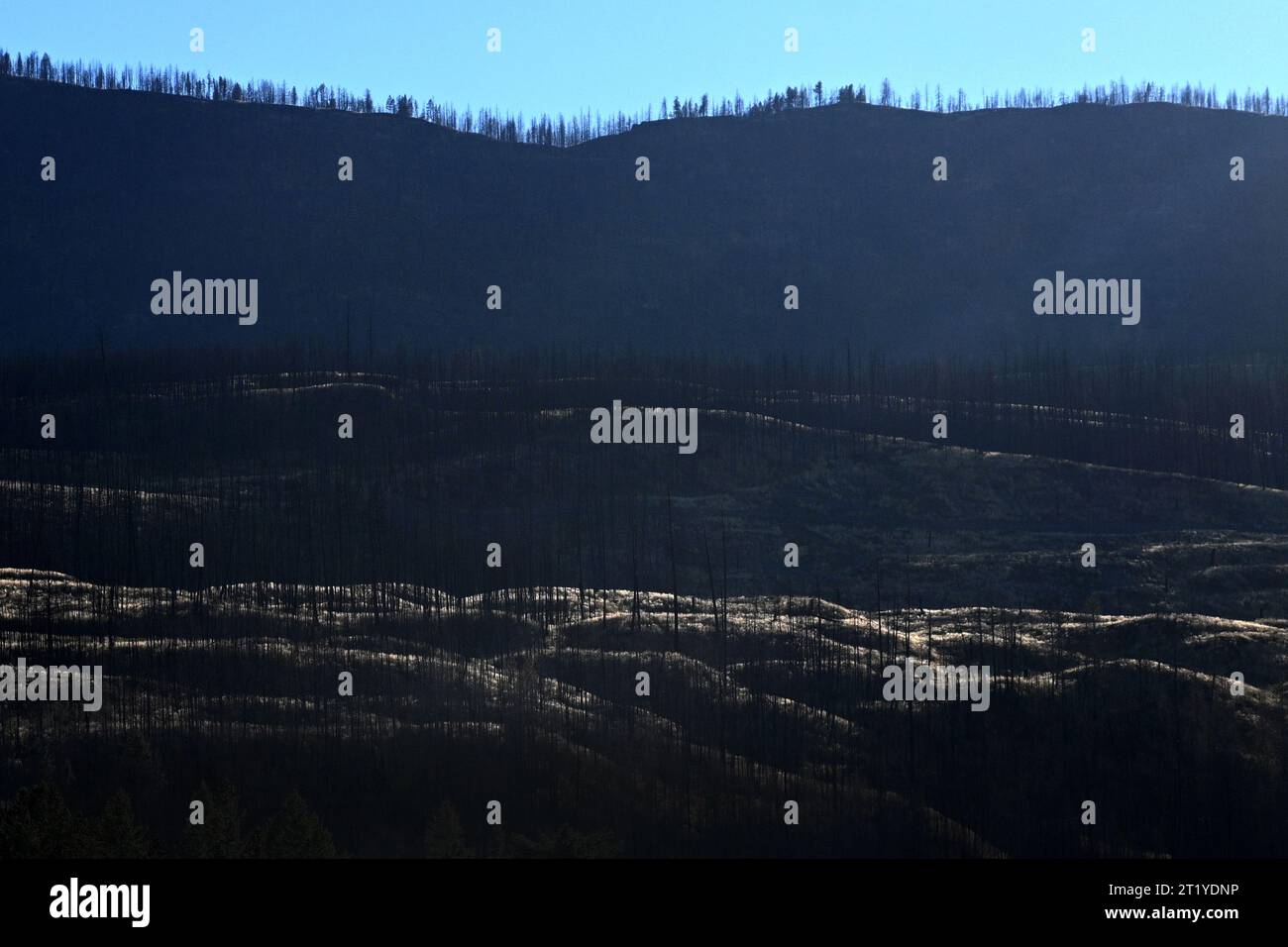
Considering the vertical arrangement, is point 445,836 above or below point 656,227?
below

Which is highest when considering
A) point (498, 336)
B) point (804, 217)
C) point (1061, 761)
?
point (804, 217)

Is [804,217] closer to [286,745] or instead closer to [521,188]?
[521,188]

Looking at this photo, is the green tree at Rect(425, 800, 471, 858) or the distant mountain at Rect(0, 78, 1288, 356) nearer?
the green tree at Rect(425, 800, 471, 858)

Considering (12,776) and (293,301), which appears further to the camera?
(293,301)

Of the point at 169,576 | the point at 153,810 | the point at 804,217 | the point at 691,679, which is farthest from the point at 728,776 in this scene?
the point at 804,217

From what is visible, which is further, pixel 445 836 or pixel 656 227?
pixel 656 227

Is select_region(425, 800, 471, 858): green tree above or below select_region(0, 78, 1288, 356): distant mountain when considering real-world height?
below

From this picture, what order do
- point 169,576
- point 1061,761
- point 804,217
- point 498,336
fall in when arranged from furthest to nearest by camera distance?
point 804,217
point 498,336
point 169,576
point 1061,761
